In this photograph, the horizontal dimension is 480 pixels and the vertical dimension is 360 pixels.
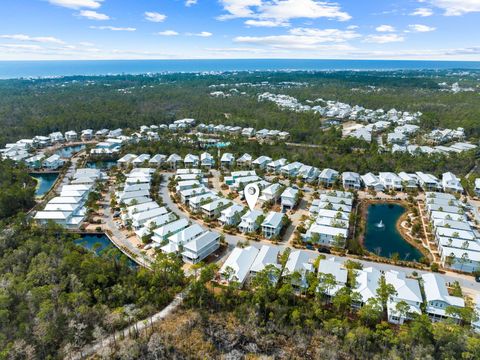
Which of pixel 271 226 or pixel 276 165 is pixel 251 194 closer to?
pixel 271 226

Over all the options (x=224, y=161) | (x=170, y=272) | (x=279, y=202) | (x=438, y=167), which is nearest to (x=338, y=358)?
(x=170, y=272)

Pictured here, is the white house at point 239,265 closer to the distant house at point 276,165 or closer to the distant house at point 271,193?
the distant house at point 271,193

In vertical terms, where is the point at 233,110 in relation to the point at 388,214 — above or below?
above

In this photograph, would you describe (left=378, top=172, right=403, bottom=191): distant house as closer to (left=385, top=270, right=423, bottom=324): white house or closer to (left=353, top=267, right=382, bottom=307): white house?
(left=353, top=267, right=382, bottom=307): white house

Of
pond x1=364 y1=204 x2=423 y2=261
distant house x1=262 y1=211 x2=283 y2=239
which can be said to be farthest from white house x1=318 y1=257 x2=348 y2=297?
pond x1=364 y1=204 x2=423 y2=261

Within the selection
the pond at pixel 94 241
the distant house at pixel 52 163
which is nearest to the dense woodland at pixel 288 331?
the pond at pixel 94 241

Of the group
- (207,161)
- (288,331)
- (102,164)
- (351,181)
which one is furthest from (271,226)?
(102,164)

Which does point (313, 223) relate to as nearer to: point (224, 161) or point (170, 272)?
point (170, 272)
